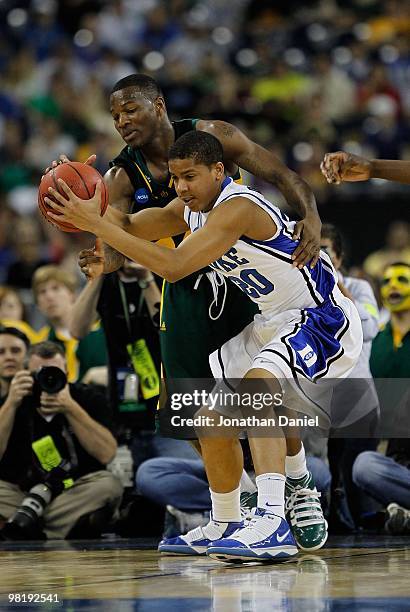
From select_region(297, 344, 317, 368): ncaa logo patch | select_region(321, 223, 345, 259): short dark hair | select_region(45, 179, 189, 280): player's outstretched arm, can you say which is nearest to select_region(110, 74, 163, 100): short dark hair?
select_region(45, 179, 189, 280): player's outstretched arm

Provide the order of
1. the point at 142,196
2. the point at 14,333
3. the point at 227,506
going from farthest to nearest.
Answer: the point at 14,333 → the point at 142,196 → the point at 227,506

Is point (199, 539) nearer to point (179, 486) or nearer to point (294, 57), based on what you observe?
point (179, 486)

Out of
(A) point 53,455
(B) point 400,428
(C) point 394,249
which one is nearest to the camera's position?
(A) point 53,455

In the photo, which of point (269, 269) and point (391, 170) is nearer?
point (269, 269)

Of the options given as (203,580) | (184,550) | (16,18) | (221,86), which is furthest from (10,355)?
(16,18)

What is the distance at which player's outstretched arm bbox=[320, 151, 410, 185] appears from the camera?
5621 millimetres

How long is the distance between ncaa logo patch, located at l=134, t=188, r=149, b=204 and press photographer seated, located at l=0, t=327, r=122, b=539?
4.06ft

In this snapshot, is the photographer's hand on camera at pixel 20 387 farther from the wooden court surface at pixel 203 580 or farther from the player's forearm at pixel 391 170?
the player's forearm at pixel 391 170

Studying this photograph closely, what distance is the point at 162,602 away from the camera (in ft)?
12.4

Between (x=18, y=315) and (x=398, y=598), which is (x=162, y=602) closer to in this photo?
(x=398, y=598)

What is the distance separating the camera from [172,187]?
597 cm

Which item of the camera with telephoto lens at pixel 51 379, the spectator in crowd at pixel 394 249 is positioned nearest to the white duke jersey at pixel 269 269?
the camera with telephoto lens at pixel 51 379

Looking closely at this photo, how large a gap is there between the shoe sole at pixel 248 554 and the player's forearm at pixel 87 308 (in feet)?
9.14

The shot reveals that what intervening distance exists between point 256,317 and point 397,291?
6.88 ft
